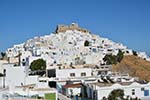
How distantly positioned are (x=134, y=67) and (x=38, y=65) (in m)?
20.8

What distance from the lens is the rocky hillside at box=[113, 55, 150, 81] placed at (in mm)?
55406

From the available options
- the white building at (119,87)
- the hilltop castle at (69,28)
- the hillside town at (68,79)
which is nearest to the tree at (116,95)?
the hillside town at (68,79)

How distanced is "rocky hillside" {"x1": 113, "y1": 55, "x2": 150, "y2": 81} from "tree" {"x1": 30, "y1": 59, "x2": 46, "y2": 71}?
12272 mm

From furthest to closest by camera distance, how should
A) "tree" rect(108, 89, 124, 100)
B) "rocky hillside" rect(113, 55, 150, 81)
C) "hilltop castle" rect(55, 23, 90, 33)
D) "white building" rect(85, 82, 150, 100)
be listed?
1. "hilltop castle" rect(55, 23, 90, 33)
2. "rocky hillside" rect(113, 55, 150, 81)
3. "white building" rect(85, 82, 150, 100)
4. "tree" rect(108, 89, 124, 100)

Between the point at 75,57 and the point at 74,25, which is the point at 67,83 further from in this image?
the point at 74,25

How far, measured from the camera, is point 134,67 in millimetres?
61656

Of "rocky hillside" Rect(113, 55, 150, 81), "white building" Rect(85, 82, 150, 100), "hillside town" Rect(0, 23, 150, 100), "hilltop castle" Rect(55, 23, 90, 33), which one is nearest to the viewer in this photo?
"hillside town" Rect(0, 23, 150, 100)

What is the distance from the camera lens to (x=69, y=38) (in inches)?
3467

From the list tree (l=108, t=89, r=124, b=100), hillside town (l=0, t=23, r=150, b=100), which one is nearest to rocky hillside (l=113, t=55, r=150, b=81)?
hillside town (l=0, t=23, r=150, b=100)

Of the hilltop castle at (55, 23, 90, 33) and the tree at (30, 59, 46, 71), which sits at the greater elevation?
the hilltop castle at (55, 23, 90, 33)

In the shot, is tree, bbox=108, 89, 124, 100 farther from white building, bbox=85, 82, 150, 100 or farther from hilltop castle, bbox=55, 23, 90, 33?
hilltop castle, bbox=55, 23, 90, 33

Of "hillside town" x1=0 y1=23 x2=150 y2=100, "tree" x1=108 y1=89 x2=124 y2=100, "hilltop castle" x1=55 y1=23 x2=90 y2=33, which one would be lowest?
"tree" x1=108 y1=89 x2=124 y2=100

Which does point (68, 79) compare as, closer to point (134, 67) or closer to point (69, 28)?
point (134, 67)

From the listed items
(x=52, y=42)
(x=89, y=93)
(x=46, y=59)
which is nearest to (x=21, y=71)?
(x=89, y=93)
